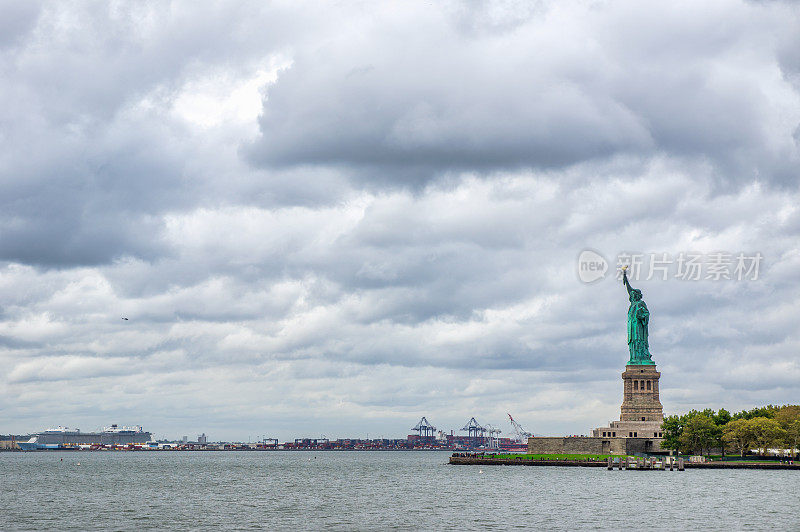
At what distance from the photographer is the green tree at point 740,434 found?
193000mm

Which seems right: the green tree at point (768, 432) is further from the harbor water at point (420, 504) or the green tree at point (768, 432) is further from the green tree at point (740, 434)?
the harbor water at point (420, 504)

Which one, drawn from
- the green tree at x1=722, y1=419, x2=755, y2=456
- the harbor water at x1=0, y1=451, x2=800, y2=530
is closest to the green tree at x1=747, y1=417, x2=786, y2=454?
the green tree at x1=722, y1=419, x2=755, y2=456

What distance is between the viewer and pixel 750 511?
101750 millimetres

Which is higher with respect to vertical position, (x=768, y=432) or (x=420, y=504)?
(x=768, y=432)

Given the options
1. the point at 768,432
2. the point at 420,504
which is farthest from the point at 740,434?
the point at 420,504

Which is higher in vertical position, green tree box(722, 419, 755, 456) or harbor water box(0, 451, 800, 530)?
green tree box(722, 419, 755, 456)

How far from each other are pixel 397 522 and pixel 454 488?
53513 mm

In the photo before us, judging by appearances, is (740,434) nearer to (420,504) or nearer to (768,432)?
(768,432)

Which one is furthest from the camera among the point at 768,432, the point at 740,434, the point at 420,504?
the point at 740,434

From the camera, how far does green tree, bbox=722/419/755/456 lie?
193000 mm

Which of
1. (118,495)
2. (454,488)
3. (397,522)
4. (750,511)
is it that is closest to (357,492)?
(454,488)

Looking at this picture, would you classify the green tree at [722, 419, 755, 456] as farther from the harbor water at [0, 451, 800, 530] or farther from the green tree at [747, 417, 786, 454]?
the harbor water at [0, 451, 800, 530]

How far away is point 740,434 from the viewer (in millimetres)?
193500

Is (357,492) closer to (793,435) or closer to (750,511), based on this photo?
(750,511)
